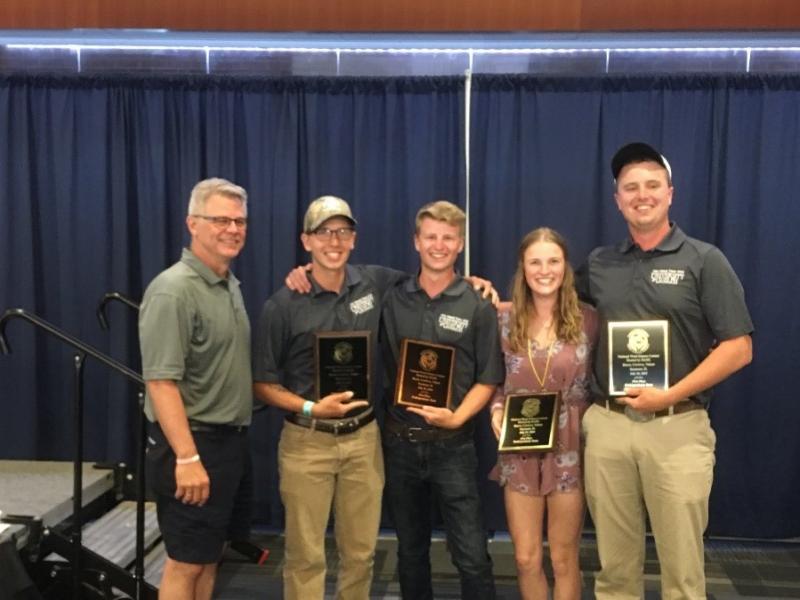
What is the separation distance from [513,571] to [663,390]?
1.80 meters

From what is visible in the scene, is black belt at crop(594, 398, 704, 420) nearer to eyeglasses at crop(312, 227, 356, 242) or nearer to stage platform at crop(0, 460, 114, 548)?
eyeglasses at crop(312, 227, 356, 242)

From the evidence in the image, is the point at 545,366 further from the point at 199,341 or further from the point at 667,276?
the point at 199,341

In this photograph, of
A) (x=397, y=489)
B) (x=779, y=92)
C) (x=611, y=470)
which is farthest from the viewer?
(x=779, y=92)

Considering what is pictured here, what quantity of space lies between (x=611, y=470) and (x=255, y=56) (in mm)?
3076

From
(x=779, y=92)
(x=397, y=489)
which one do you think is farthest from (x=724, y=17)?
(x=397, y=489)

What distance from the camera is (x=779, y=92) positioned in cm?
398

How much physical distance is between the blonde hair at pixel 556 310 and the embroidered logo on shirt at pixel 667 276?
11.4 inches

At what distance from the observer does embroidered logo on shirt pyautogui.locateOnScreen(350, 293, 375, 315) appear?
9.25 feet

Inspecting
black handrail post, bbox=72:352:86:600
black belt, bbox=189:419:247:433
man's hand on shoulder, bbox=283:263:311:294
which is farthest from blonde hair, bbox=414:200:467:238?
black handrail post, bbox=72:352:86:600

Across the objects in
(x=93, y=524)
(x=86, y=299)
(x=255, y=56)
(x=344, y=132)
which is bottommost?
(x=93, y=524)

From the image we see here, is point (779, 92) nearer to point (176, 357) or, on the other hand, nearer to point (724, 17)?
point (724, 17)

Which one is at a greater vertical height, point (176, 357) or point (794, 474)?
point (176, 357)

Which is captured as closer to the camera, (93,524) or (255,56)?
(93,524)

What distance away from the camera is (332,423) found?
9.11 ft
